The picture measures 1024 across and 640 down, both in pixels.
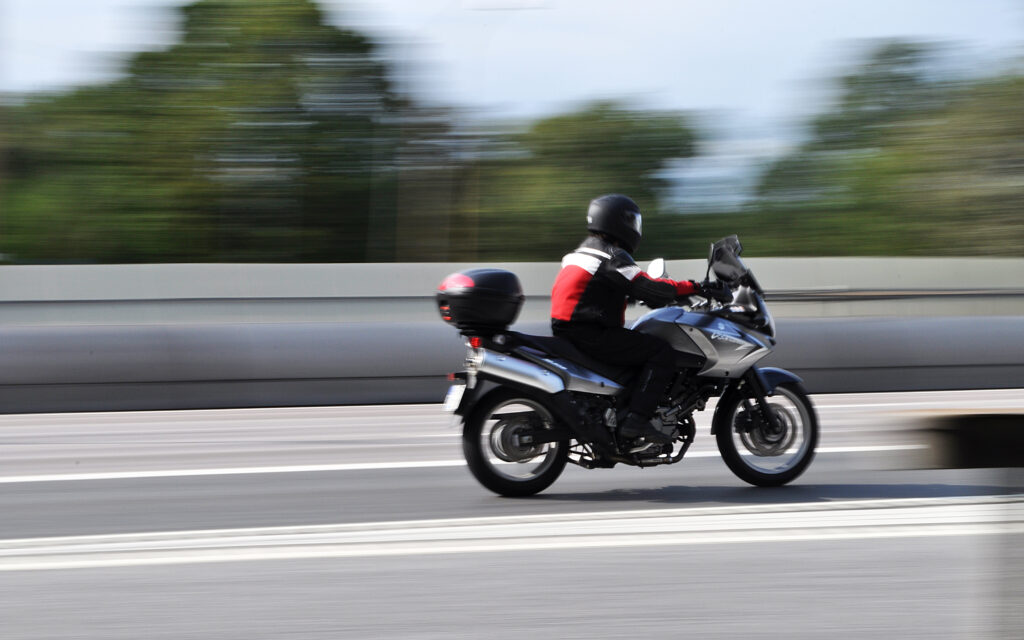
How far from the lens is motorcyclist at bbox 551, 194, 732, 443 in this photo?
266 inches

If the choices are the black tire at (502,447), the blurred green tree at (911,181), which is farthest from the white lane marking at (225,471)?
the blurred green tree at (911,181)

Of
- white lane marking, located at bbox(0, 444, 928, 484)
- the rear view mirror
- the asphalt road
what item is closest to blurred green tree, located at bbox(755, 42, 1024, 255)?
the asphalt road

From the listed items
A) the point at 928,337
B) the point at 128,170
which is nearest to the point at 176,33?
the point at 128,170

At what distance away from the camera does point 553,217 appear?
1756 centimetres

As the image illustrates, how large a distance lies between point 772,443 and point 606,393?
3.22ft

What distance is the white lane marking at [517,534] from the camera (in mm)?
5426

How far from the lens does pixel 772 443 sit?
7008 mm

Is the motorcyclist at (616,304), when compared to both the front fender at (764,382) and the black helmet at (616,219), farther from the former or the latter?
the front fender at (764,382)

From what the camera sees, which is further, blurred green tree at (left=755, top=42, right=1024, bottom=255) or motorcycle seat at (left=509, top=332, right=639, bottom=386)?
blurred green tree at (left=755, top=42, right=1024, bottom=255)

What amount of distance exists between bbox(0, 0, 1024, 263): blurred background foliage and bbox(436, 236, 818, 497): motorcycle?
8.87 m

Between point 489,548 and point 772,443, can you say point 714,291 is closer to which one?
point 772,443

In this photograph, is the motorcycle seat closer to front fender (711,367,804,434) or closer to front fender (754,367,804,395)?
front fender (711,367,804,434)

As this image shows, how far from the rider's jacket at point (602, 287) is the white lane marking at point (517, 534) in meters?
1.12

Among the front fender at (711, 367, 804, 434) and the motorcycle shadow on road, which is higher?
the front fender at (711, 367, 804, 434)
